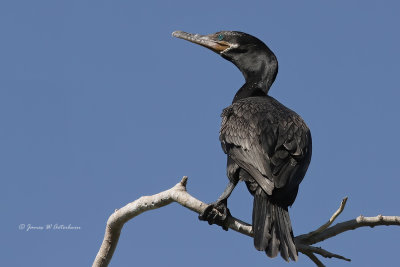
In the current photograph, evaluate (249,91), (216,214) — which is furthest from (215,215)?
(249,91)

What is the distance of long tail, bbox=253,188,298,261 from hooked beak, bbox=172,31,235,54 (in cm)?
293

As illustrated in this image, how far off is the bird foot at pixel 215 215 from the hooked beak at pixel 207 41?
3.11 meters

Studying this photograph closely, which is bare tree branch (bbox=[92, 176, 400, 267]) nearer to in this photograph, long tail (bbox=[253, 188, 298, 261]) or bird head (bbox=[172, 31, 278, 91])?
long tail (bbox=[253, 188, 298, 261])

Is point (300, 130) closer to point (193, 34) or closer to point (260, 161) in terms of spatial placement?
point (260, 161)

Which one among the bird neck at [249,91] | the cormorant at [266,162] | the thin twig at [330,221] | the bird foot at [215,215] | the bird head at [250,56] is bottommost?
the thin twig at [330,221]

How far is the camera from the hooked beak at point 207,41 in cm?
872

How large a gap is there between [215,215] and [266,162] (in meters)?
0.66

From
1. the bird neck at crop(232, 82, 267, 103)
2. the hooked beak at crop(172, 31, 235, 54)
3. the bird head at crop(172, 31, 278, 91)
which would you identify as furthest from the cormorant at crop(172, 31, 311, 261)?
the hooked beak at crop(172, 31, 235, 54)

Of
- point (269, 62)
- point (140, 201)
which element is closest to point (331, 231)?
point (140, 201)

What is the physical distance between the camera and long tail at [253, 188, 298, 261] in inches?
223

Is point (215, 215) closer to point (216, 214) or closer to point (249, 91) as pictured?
point (216, 214)

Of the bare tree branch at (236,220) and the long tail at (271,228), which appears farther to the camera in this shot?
the long tail at (271,228)

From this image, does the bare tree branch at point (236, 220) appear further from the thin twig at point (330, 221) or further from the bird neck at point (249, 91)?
the bird neck at point (249, 91)

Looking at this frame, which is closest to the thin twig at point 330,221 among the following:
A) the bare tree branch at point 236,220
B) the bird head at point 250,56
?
the bare tree branch at point 236,220
